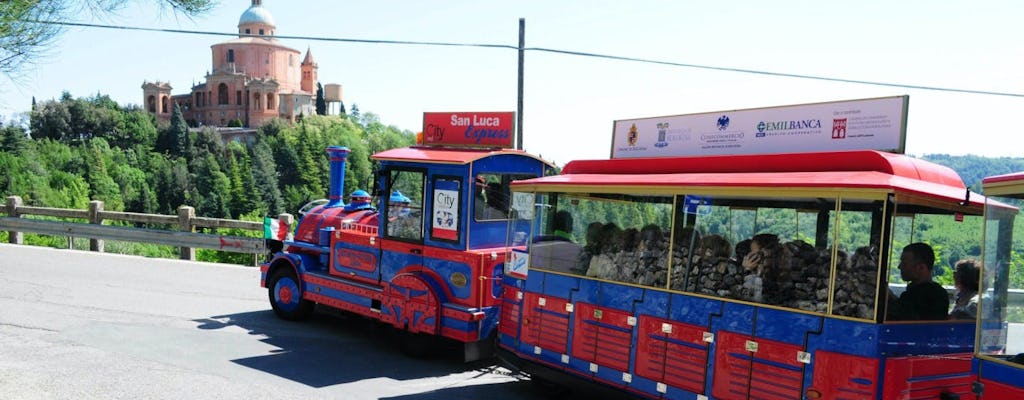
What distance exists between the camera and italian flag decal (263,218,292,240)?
11406mm

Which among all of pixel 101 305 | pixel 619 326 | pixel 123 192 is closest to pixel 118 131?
pixel 123 192

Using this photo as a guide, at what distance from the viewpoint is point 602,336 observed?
6.74 m

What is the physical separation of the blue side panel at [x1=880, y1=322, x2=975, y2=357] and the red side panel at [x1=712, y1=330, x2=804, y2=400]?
579 mm

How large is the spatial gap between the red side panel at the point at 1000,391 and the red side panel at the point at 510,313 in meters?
4.21

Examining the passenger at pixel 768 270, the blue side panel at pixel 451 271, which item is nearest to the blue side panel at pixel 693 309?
the passenger at pixel 768 270

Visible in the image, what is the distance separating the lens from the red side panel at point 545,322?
7148 mm

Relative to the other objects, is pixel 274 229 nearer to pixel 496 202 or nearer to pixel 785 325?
pixel 496 202

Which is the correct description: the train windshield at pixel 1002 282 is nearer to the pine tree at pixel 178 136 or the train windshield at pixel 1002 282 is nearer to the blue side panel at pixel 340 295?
the blue side panel at pixel 340 295

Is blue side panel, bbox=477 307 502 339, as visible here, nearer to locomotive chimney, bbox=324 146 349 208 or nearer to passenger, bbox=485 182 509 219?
passenger, bbox=485 182 509 219

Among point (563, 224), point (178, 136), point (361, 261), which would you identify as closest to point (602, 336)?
point (563, 224)

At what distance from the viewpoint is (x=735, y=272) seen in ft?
19.5

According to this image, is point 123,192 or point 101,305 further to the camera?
point 123,192

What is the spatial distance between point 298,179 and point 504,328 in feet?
367

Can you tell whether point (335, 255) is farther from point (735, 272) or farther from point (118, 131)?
point (118, 131)
